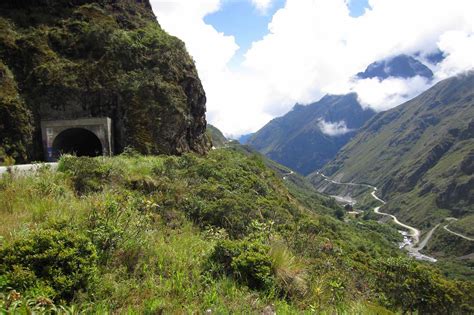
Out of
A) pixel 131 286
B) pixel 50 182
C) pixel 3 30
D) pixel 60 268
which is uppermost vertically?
pixel 3 30

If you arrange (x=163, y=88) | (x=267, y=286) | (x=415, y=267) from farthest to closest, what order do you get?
(x=163, y=88)
(x=415, y=267)
(x=267, y=286)

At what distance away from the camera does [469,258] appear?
115 meters

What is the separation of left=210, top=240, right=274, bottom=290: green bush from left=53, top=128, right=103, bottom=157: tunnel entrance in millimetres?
18571

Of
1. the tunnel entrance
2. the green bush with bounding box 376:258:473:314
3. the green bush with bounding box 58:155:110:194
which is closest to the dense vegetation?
the green bush with bounding box 58:155:110:194

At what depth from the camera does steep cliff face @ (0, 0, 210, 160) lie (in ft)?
80.0

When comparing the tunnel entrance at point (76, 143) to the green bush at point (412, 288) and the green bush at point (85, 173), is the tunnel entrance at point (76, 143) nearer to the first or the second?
the green bush at point (85, 173)

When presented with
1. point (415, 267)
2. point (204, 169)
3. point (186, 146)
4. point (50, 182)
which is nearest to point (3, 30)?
point (186, 146)

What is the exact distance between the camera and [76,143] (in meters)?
27.5

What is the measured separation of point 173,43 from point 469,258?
4970 inches

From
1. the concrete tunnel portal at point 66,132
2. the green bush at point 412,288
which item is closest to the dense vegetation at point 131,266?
the green bush at point 412,288

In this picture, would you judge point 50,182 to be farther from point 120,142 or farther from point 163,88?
point 163,88

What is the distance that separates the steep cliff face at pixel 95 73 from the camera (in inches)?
960

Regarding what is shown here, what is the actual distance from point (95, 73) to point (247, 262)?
24.2 meters

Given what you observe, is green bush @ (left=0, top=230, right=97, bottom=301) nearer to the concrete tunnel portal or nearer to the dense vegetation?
the dense vegetation
